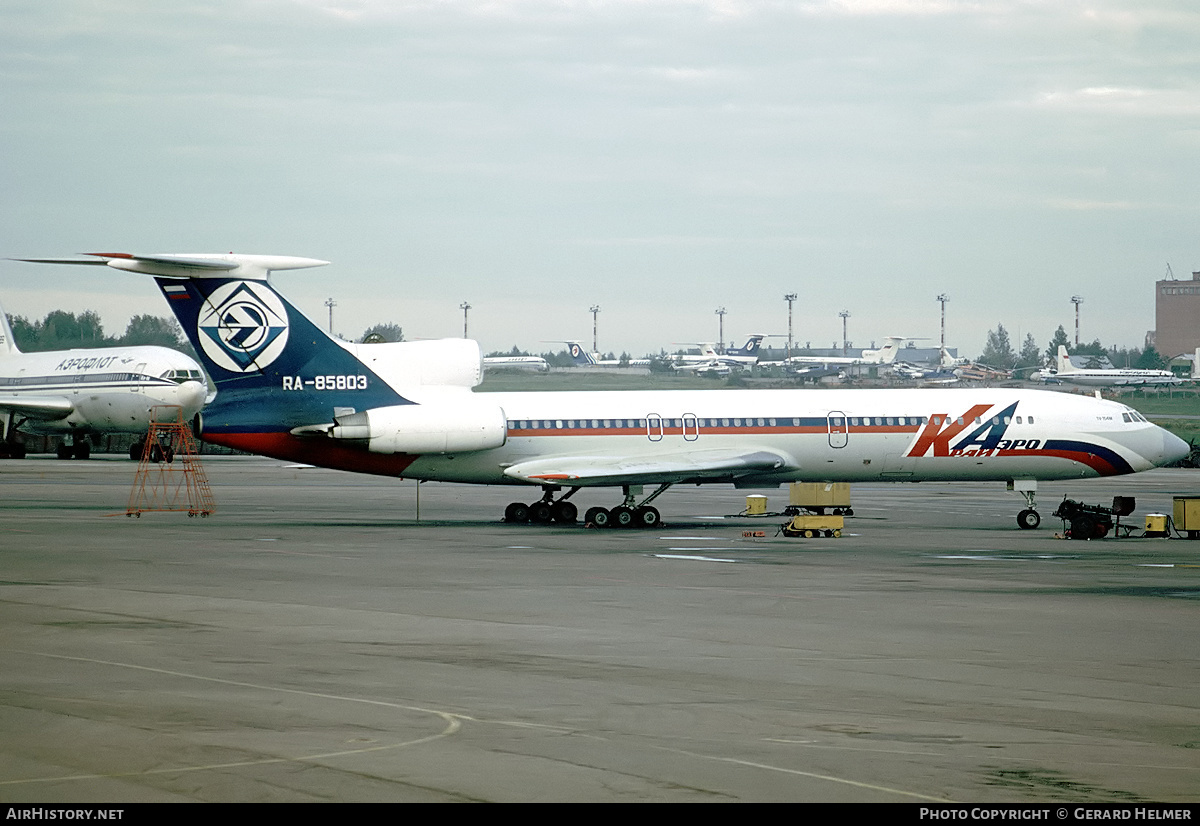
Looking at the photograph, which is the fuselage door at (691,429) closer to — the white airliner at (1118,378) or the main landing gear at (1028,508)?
the main landing gear at (1028,508)

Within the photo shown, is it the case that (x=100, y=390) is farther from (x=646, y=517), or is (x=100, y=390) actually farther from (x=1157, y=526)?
(x=1157, y=526)

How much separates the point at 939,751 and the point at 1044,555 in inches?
767

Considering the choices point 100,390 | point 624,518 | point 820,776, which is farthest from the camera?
point 100,390

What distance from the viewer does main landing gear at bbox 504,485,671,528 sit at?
37250 mm

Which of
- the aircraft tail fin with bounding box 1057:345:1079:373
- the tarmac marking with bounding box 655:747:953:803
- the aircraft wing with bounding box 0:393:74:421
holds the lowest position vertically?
the tarmac marking with bounding box 655:747:953:803

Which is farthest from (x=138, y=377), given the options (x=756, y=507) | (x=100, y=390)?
(x=756, y=507)

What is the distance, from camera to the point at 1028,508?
129ft

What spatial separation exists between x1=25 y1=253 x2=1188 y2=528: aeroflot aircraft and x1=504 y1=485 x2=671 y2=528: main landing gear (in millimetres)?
47

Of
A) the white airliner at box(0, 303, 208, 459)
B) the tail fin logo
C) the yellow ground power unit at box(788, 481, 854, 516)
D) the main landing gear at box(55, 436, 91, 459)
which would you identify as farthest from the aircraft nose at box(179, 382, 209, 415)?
the yellow ground power unit at box(788, 481, 854, 516)

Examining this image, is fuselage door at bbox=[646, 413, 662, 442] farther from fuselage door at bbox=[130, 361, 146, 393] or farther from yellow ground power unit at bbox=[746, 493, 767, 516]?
fuselage door at bbox=[130, 361, 146, 393]

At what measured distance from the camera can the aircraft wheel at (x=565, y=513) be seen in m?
39.1

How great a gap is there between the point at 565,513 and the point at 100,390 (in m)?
37.9

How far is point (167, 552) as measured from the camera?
95.5ft
